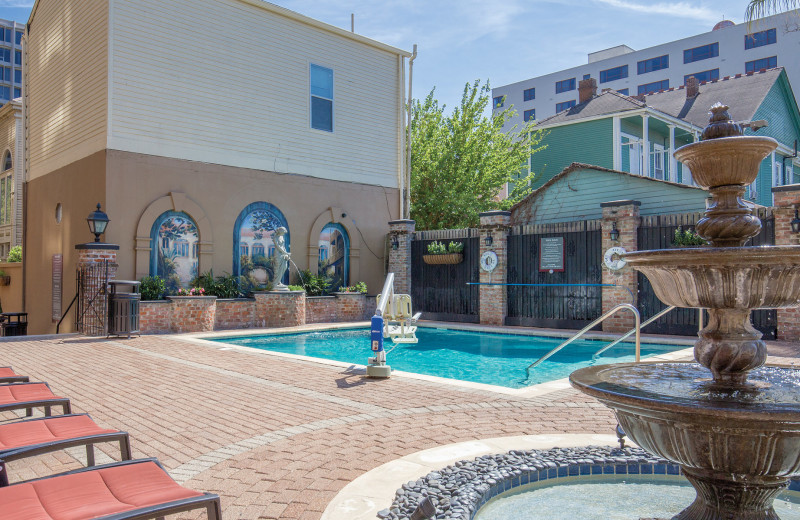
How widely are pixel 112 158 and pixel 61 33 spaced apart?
5.47 m

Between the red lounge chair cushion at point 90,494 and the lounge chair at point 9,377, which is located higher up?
the lounge chair at point 9,377

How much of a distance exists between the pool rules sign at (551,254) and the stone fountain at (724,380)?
1065 cm

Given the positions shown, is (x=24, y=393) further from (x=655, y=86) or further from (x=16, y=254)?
(x=655, y=86)

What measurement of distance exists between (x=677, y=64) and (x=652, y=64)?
5.87 feet

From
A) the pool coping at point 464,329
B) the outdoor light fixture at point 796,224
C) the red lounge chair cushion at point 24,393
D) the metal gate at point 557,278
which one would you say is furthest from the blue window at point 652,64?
the red lounge chair cushion at point 24,393

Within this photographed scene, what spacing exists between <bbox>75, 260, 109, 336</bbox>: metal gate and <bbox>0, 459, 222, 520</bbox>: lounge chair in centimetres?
1098

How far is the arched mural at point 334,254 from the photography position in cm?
1750

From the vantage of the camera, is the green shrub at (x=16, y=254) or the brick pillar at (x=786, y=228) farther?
the green shrub at (x=16, y=254)

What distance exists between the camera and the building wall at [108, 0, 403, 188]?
1415cm

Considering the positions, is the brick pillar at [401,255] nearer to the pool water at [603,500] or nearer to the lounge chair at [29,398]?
the lounge chair at [29,398]

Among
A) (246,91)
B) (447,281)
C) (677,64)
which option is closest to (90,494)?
(447,281)

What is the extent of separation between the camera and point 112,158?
1358 cm

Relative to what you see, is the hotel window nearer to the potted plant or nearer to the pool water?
the potted plant

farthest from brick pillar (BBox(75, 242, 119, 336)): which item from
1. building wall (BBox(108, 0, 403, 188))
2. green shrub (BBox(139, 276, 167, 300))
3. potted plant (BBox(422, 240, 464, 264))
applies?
potted plant (BBox(422, 240, 464, 264))
